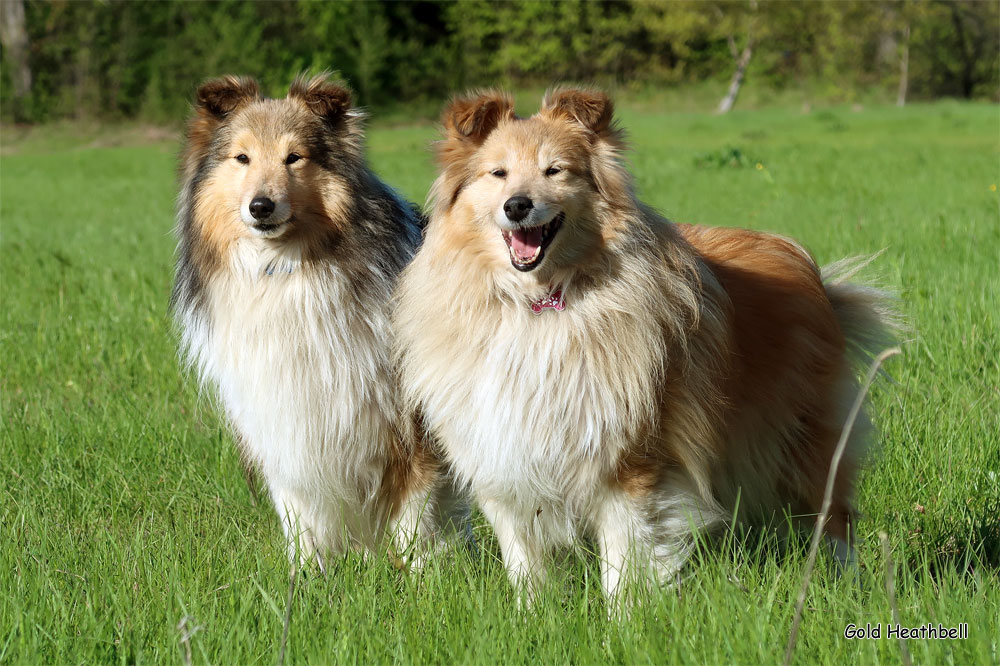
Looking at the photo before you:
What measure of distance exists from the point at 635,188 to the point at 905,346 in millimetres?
2459

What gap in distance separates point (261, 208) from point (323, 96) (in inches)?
25.1

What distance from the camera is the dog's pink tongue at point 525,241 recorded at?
11.2ft

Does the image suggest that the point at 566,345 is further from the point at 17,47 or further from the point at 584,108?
the point at 17,47

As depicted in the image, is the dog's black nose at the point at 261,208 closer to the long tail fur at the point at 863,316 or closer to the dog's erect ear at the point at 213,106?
the dog's erect ear at the point at 213,106

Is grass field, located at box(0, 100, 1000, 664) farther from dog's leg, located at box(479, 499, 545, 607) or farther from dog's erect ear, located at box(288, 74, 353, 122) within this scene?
dog's erect ear, located at box(288, 74, 353, 122)

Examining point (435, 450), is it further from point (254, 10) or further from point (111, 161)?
point (254, 10)

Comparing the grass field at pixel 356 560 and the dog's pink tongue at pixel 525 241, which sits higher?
the dog's pink tongue at pixel 525 241

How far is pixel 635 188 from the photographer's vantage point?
353 cm

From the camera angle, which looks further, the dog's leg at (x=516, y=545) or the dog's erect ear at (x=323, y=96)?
the dog's erect ear at (x=323, y=96)

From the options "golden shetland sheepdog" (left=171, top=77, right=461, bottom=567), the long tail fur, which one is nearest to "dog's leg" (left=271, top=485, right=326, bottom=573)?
"golden shetland sheepdog" (left=171, top=77, right=461, bottom=567)

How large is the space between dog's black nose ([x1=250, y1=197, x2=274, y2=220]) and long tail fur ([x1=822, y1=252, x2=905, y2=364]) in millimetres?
2442

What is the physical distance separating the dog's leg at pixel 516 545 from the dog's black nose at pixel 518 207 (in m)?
1.05

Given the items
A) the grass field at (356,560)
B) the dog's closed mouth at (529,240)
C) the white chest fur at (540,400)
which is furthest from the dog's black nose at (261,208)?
the dog's closed mouth at (529,240)

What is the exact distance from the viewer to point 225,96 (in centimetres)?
398
